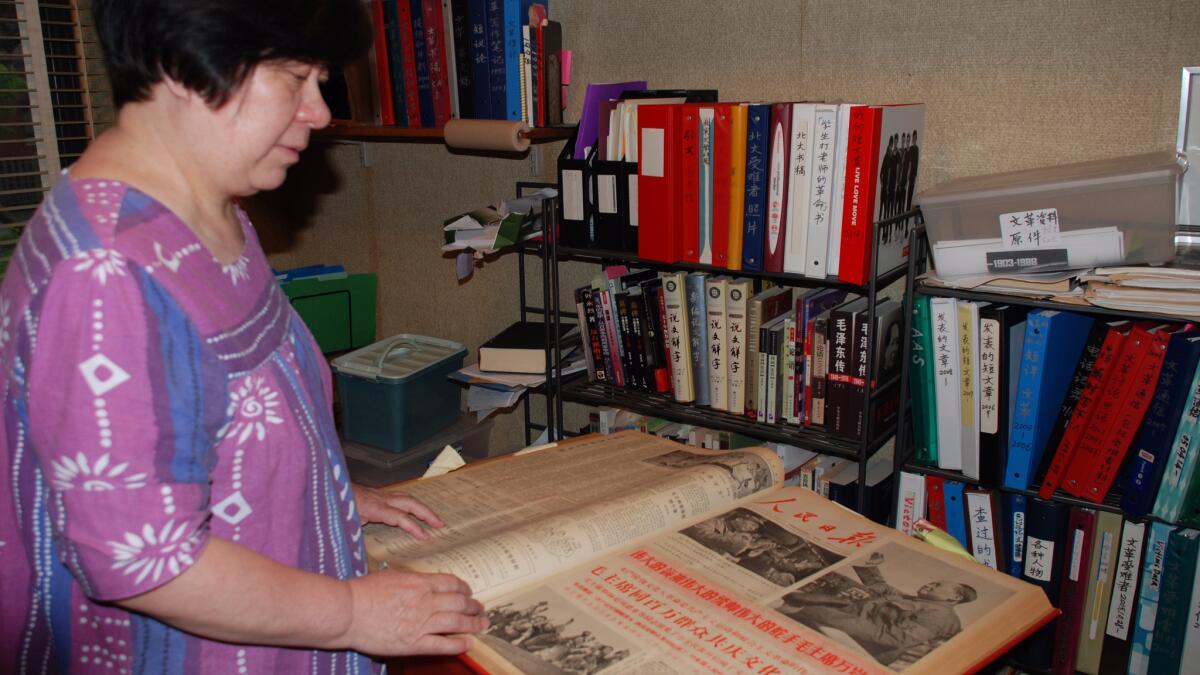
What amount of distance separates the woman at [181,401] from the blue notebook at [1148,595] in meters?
1.36

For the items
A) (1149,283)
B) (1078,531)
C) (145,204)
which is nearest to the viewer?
(145,204)

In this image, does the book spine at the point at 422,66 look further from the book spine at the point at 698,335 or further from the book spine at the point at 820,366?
the book spine at the point at 820,366

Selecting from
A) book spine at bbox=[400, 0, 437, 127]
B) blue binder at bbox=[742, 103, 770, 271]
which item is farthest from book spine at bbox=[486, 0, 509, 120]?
blue binder at bbox=[742, 103, 770, 271]

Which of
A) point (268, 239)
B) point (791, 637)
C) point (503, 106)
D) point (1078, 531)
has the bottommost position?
point (1078, 531)

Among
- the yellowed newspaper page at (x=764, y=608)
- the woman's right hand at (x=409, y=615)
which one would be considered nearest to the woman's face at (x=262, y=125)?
the woman's right hand at (x=409, y=615)

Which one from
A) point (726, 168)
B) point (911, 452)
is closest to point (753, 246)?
point (726, 168)

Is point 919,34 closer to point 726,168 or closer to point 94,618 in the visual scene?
point 726,168

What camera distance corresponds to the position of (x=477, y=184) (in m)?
2.65

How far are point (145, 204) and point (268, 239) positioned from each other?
2.62 m

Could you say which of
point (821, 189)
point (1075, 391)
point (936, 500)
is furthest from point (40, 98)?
point (1075, 391)

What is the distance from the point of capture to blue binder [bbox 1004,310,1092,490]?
1574 millimetres

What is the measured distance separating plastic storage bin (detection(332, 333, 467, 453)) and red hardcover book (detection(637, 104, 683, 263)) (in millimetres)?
832

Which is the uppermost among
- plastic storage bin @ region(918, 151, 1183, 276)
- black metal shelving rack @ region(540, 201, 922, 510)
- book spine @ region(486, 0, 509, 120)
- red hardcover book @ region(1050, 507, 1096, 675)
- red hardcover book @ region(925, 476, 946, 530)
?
book spine @ region(486, 0, 509, 120)

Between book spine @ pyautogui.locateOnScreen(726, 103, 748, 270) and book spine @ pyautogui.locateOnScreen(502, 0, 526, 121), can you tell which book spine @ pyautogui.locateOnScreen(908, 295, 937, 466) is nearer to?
book spine @ pyautogui.locateOnScreen(726, 103, 748, 270)
